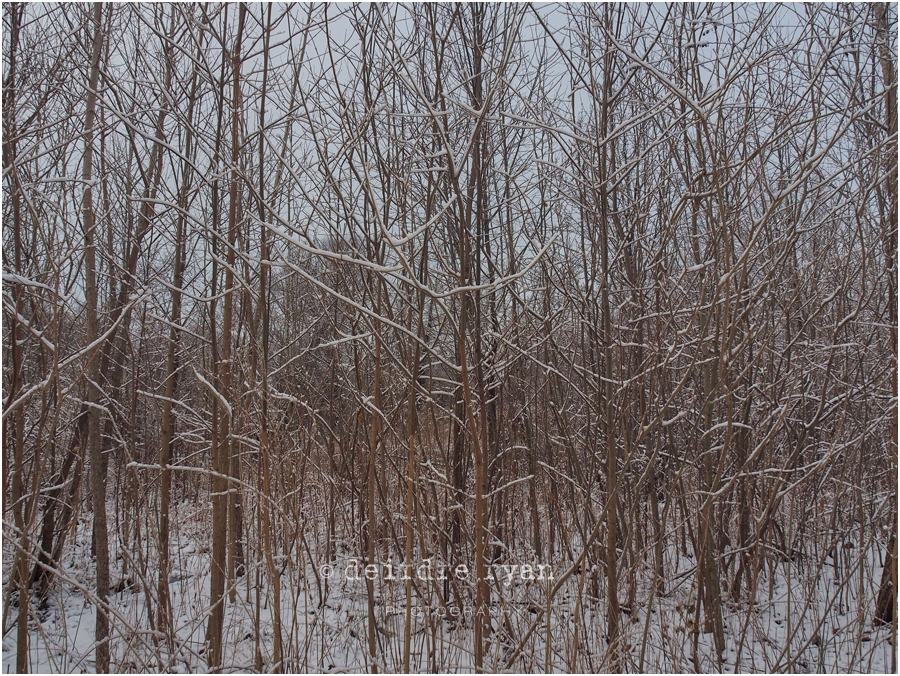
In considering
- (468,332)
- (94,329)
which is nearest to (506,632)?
(468,332)

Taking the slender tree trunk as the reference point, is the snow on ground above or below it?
below

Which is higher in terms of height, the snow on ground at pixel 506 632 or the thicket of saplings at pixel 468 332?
the thicket of saplings at pixel 468 332

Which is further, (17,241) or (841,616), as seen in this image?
(841,616)

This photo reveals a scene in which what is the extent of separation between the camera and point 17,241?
83.7 inches

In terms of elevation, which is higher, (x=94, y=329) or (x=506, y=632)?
(x=94, y=329)

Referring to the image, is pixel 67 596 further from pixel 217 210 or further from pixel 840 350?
pixel 840 350

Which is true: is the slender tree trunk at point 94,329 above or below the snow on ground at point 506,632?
above

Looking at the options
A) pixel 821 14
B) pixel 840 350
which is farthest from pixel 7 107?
pixel 840 350

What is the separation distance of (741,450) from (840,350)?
1122 millimetres

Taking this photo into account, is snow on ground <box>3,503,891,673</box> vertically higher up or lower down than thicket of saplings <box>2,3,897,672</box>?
lower down

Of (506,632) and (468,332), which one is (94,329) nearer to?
(468,332)

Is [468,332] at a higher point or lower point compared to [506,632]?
higher

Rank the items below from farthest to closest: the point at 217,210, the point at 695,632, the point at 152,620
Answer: the point at 217,210, the point at 152,620, the point at 695,632

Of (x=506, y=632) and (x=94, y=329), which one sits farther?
(x=506, y=632)
